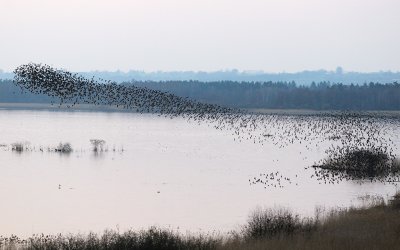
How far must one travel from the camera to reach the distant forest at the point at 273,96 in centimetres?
16350

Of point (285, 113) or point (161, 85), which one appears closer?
point (285, 113)

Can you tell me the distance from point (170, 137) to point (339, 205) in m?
50.4

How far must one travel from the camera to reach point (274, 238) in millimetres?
21812

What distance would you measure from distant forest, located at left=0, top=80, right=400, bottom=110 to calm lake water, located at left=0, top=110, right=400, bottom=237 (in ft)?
295

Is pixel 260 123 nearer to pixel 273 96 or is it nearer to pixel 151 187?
pixel 273 96

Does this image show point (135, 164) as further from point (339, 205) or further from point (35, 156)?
point (339, 205)

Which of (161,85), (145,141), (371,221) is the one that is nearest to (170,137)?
(145,141)

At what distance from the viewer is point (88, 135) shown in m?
84.2

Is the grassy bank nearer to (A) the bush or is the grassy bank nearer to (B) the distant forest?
(A) the bush

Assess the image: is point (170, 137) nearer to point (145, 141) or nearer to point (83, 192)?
point (145, 141)

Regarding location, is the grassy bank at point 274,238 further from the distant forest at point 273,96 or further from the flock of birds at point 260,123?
the distant forest at point 273,96

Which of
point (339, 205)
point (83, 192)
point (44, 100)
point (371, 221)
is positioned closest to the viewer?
point (371, 221)

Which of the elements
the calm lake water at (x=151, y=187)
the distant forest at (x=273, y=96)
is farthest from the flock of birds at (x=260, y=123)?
the distant forest at (x=273, y=96)

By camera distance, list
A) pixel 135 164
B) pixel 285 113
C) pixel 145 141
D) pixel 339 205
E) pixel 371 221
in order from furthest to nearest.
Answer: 1. pixel 285 113
2. pixel 145 141
3. pixel 135 164
4. pixel 339 205
5. pixel 371 221
